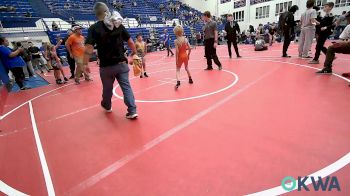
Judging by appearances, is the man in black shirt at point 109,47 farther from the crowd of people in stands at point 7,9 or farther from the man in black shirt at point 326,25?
the crowd of people in stands at point 7,9

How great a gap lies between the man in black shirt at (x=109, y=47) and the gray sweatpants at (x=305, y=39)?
7127mm

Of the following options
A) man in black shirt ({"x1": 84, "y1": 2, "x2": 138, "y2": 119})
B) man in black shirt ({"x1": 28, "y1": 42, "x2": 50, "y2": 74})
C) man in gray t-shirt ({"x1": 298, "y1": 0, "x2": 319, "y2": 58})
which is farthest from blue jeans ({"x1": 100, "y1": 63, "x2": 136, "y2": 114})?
man in black shirt ({"x1": 28, "y1": 42, "x2": 50, "y2": 74})

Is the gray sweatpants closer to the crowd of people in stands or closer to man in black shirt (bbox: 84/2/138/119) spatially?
man in black shirt (bbox: 84/2/138/119)

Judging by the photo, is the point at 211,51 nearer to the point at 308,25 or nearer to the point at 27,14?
the point at 308,25

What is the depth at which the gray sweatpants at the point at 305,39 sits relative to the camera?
7927 mm

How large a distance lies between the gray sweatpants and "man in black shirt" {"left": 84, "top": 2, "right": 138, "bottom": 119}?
7.13m

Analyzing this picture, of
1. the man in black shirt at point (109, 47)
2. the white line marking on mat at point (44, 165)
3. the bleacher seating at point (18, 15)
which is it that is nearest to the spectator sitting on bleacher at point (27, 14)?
the bleacher seating at point (18, 15)

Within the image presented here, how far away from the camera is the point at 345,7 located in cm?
2295

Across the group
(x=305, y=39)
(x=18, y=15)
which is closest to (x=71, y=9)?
(x=18, y=15)

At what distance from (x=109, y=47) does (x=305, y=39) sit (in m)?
7.73

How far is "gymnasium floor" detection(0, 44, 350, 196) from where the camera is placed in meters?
2.32

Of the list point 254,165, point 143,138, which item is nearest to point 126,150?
point 143,138

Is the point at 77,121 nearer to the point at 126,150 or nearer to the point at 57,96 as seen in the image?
the point at 126,150

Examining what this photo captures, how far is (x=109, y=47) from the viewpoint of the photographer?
375 centimetres
